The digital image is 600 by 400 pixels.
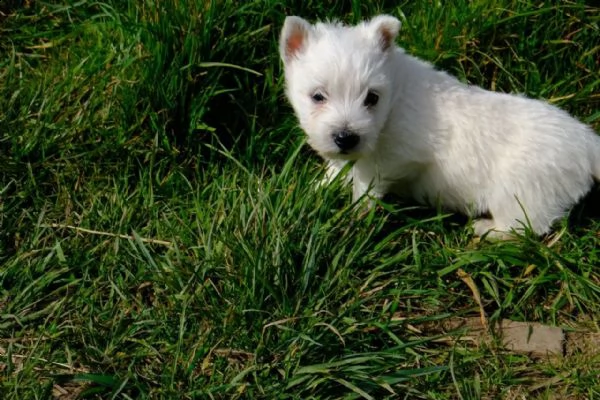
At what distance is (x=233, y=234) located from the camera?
401 centimetres

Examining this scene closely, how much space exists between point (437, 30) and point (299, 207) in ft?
5.20

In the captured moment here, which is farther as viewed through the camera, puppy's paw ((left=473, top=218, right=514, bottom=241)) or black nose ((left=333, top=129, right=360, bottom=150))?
puppy's paw ((left=473, top=218, right=514, bottom=241))

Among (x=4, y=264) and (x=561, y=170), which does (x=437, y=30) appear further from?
(x=4, y=264)

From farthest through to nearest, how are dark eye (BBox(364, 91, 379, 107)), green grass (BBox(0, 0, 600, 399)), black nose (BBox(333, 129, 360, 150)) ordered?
dark eye (BBox(364, 91, 379, 107)), black nose (BBox(333, 129, 360, 150)), green grass (BBox(0, 0, 600, 399))

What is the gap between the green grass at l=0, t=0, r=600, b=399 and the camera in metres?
3.68

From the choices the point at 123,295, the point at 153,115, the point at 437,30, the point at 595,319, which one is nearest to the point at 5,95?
the point at 153,115

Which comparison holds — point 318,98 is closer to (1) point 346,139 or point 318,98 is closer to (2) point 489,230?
(1) point 346,139

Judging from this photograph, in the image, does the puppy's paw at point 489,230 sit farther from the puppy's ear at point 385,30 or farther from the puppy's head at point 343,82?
the puppy's ear at point 385,30

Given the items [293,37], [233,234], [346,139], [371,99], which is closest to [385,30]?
[371,99]

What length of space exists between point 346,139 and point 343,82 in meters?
0.30

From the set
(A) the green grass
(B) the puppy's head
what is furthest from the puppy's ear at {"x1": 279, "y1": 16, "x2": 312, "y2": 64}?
(A) the green grass

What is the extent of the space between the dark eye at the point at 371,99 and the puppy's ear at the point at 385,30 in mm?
281

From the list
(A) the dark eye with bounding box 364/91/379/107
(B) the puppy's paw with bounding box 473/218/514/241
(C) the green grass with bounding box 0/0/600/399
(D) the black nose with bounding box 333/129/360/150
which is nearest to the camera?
(C) the green grass with bounding box 0/0/600/399

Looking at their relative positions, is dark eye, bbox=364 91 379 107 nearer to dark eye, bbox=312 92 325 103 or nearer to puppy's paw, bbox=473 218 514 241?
dark eye, bbox=312 92 325 103
